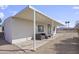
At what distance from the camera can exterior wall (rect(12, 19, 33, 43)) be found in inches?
586

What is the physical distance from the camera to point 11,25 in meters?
14.8

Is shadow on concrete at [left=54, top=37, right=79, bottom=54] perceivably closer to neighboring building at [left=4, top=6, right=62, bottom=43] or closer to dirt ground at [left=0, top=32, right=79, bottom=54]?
dirt ground at [left=0, top=32, right=79, bottom=54]

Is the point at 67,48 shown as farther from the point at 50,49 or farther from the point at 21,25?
the point at 21,25

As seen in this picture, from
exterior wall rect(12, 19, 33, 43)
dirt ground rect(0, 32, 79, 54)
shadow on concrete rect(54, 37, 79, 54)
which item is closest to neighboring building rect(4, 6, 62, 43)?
exterior wall rect(12, 19, 33, 43)

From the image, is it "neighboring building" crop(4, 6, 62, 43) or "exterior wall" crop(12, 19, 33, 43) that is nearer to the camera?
"neighboring building" crop(4, 6, 62, 43)

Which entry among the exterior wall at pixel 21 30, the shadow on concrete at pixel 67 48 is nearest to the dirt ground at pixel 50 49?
the shadow on concrete at pixel 67 48

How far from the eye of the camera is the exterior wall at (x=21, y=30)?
48.8ft

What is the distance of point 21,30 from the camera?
16.2m

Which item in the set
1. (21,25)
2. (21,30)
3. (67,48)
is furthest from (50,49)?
(21,25)

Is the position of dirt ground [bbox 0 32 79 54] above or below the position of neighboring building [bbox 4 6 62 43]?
below
